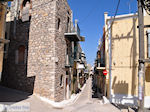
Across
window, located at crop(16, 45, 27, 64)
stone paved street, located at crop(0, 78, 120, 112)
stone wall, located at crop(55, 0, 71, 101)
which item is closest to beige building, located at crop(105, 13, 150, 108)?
stone paved street, located at crop(0, 78, 120, 112)

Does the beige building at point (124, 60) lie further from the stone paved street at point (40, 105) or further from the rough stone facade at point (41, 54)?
the rough stone facade at point (41, 54)

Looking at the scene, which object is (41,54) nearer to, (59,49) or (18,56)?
(59,49)

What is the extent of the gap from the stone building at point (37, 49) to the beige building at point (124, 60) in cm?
378

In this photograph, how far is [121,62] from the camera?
988 centimetres

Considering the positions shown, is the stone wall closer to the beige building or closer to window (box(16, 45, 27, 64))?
window (box(16, 45, 27, 64))

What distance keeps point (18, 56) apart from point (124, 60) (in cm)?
902

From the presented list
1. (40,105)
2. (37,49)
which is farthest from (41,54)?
(40,105)

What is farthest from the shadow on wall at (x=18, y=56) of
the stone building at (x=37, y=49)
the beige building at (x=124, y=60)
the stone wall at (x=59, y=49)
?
the beige building at (x=124, y=60)

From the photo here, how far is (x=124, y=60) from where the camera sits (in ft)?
32.2

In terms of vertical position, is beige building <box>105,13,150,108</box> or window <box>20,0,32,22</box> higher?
window <box>20,0,32,22</box>

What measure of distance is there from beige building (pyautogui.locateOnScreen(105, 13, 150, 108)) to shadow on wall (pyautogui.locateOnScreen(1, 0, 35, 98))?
702 centimetres

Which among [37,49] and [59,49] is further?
[59,49]

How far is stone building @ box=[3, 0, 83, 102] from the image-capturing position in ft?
29.8

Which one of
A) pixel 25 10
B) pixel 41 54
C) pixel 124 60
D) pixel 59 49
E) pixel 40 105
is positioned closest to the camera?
pixel 40 105
